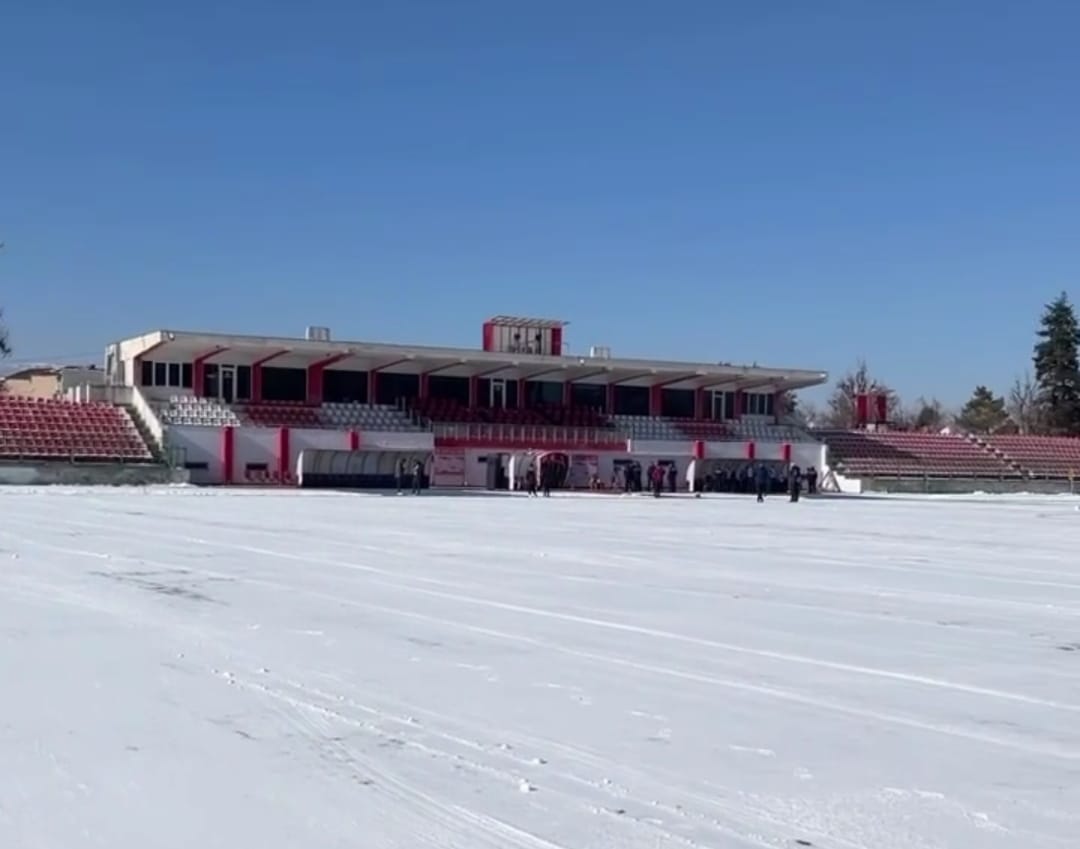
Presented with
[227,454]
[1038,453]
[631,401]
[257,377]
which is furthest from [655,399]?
[227,454]

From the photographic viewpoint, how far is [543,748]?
662 cm

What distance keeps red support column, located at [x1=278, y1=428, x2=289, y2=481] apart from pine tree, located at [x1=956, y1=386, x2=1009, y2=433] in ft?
260

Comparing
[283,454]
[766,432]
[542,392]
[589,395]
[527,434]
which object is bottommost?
[283,454]

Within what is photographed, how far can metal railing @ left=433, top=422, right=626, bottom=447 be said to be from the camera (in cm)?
6125

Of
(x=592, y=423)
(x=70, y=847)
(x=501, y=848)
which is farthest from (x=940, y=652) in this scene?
(x=592, y=423)

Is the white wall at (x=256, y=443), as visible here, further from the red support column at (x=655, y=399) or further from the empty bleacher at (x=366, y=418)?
the red support column at (x=655, y=399)

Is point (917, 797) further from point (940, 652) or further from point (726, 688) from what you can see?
point (940, 652)

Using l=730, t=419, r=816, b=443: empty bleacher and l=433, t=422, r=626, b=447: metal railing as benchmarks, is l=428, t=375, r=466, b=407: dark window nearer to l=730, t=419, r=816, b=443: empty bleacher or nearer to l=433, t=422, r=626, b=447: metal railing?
l=433, t=422, r=626, b=447: metal railing

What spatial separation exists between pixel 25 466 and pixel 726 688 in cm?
4486

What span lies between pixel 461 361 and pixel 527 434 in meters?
4.64

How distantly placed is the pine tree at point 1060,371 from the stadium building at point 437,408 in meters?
37.1

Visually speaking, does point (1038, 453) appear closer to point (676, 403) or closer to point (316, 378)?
point (676, 403)

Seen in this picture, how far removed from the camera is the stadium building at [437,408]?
56.6 meters

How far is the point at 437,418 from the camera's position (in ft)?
206
